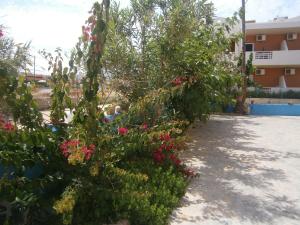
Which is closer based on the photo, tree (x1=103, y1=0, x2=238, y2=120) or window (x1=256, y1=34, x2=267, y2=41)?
tree (x1=103, y1=0, x2=238, y2=120)

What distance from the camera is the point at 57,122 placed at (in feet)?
16.6

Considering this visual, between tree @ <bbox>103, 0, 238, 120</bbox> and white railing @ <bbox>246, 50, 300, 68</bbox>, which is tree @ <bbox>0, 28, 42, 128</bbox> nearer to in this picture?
tree @ <bbox>103, 0, 238, 120</bbox>

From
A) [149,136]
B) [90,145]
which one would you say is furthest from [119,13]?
[90,145]

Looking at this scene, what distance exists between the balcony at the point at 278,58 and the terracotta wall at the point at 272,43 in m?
2.11

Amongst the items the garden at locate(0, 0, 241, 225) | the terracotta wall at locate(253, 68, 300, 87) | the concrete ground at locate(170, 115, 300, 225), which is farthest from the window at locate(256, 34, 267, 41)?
the garden at locate(0, 0, 241, 225)

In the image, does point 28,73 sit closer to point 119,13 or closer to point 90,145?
point 90,145

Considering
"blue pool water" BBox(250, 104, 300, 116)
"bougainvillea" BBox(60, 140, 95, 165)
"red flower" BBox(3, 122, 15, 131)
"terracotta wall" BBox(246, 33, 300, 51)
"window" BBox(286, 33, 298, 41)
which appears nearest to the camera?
"bougainvillea" BBox(60, 140, 95, 165)

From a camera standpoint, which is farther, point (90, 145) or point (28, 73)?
point (28, 73)

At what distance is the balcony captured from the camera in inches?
1029

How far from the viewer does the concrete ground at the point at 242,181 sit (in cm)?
482

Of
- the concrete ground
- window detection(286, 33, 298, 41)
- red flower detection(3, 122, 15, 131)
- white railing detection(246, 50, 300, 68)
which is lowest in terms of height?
the concrete ground

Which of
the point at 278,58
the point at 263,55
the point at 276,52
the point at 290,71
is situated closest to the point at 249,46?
the point at 263,55

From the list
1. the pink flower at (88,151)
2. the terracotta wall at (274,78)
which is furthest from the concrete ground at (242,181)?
the terracotta wall at (274,78)

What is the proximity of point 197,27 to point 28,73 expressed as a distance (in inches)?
268
